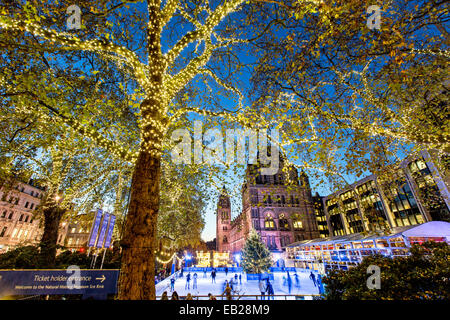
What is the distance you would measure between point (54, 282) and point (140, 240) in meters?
4.21

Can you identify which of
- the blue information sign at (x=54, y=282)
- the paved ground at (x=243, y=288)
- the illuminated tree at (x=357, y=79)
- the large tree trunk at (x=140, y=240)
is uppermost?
the illuminated tree at (x=357, y=79)

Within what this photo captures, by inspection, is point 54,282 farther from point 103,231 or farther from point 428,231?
point 428,231

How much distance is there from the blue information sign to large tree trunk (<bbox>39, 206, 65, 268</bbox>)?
3.51 m

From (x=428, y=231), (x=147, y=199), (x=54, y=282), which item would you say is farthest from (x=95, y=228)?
(x=428, y=231)

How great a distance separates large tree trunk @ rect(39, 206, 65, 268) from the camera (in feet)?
26.1

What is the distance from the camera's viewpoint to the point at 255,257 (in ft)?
87.9

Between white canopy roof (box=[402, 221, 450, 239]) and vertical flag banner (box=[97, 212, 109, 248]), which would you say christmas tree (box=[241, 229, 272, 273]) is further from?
vertical flag banner (box=[97, 212, 109, 248])

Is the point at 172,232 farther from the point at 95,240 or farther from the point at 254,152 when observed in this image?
the point at 254,152

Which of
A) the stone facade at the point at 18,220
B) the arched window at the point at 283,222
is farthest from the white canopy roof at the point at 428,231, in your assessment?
the stone facade at the point at 18,220

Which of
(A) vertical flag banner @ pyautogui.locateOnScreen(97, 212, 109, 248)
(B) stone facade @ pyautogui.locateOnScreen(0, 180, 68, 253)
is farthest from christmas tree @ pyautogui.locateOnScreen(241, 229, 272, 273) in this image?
(B) stone facade @ pyautogui.locateOnScreen(0, 180, 68, 253)

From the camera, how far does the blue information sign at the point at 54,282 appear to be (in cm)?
489

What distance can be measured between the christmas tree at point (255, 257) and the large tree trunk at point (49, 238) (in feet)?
79.0

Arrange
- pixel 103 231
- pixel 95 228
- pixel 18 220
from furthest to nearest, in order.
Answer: pixel 18 220 → pixel 103 231 → pixel 95 228

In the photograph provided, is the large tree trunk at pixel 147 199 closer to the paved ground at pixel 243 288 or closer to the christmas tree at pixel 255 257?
the paved ground at pixel 243 288
